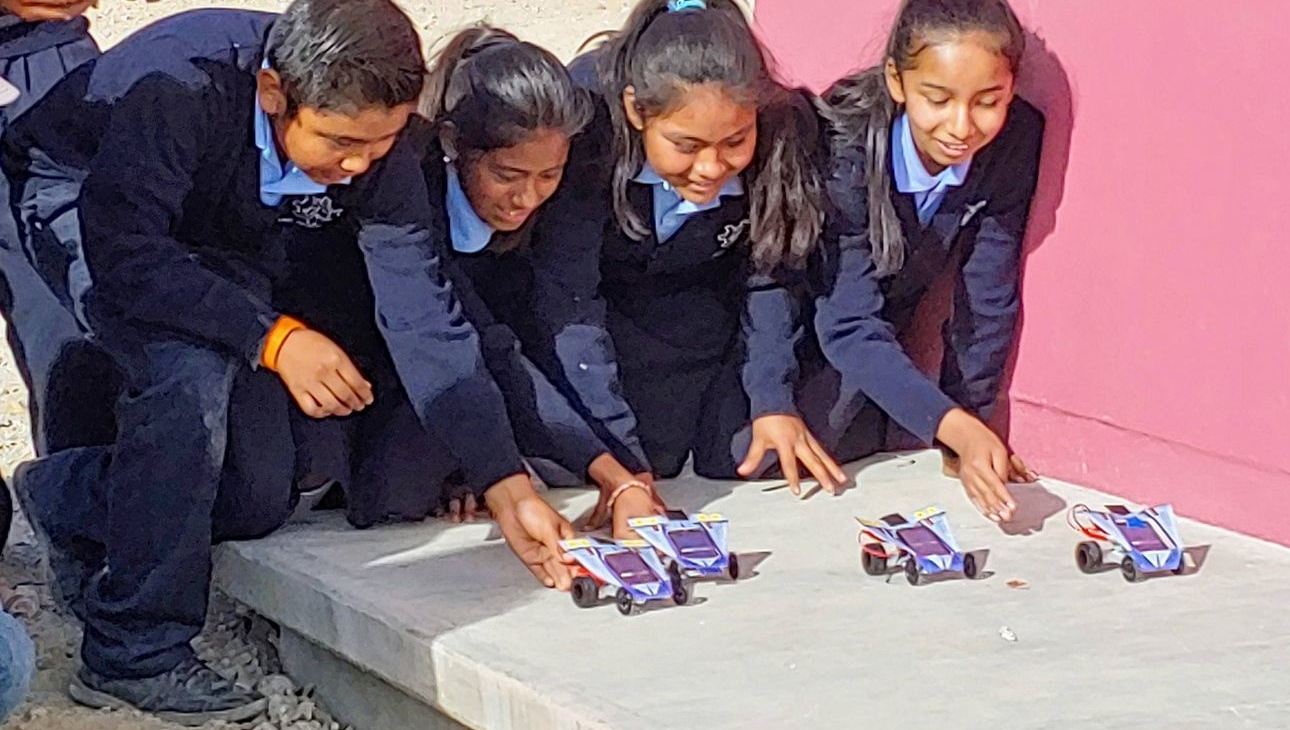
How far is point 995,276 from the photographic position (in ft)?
11.7

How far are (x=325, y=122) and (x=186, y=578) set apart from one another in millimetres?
686

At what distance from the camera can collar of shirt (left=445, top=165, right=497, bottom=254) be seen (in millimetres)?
3283

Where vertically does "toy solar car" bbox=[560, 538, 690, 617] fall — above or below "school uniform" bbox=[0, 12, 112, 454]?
below

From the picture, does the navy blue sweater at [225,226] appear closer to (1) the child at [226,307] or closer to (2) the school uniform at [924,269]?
(1) the child at [226,307]

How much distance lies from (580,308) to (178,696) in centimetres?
93

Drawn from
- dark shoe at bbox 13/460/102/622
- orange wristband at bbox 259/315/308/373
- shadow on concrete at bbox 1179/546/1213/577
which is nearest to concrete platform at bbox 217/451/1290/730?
shadow on concrete at bbox 1179/546/1213/577

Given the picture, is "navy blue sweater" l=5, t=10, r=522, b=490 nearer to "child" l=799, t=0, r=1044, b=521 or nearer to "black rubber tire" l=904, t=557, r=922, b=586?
"black rubber tire" l=904, t=557, r=922, b=586

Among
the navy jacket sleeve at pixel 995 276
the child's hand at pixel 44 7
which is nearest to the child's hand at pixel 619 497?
the navy jacket sleeve at pixel 995 276

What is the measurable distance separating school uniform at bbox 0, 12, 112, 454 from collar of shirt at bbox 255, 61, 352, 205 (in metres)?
0.52

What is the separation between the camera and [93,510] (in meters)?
3.09

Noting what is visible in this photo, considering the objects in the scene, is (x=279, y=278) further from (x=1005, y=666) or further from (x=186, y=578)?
(x=1005, y=666)

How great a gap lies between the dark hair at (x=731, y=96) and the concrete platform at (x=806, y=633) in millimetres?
491

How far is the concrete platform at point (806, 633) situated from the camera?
246 centimetres

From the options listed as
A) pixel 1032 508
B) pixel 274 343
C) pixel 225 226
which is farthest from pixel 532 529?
pixel 1032 508
